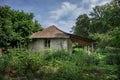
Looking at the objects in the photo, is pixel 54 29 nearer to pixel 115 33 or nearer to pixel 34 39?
pixel 34 39

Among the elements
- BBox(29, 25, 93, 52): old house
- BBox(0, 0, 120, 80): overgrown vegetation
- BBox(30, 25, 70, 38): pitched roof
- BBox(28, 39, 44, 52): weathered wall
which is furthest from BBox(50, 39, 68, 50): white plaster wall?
BBox(0, 0, 120, 80): overgrown vegetation

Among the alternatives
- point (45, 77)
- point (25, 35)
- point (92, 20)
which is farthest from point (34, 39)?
point (92, 20)

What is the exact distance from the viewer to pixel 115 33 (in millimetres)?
11141

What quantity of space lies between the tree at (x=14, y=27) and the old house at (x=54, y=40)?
1.13 m

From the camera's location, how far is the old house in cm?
2860

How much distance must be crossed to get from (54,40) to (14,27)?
16.1 ft

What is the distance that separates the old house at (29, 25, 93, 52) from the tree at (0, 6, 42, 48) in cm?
113

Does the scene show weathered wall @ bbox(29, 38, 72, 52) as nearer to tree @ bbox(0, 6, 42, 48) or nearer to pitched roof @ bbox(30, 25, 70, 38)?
pitched roof @ bbox(30, 25, 70, 38)

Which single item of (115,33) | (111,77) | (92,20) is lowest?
(111,77)

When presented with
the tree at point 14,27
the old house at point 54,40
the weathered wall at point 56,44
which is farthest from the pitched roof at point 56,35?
the tree at point 14,27

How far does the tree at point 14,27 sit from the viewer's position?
2770 cm

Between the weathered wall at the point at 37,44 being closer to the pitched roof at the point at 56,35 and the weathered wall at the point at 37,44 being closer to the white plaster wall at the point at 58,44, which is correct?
the pitched roof at the point at 56,35

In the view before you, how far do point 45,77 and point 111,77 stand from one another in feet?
9.90

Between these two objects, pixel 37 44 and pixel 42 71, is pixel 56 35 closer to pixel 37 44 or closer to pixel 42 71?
pixel 37 44
